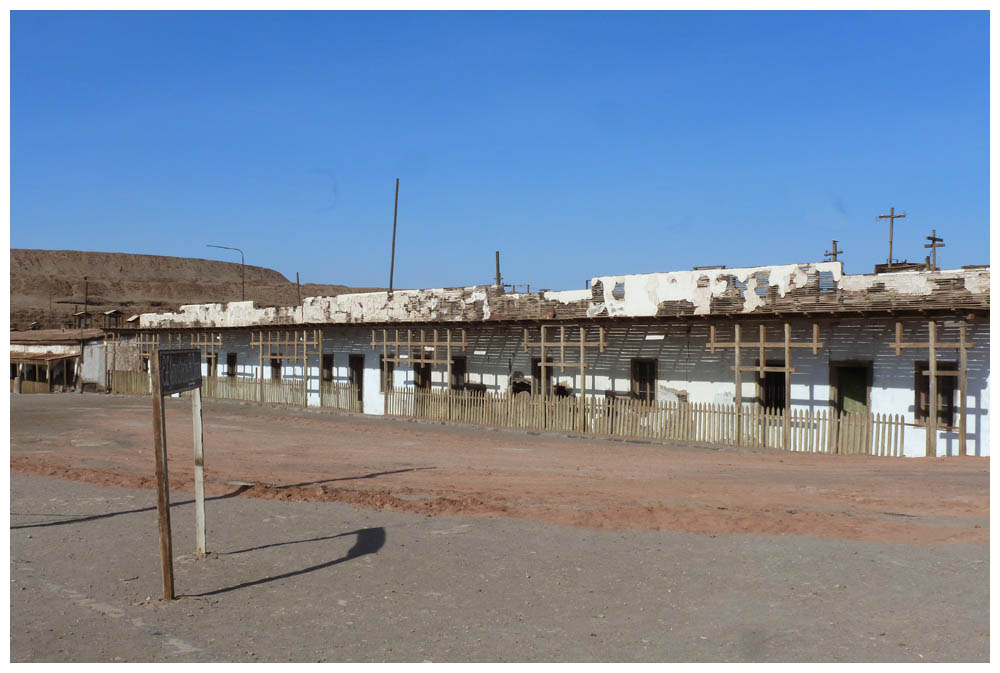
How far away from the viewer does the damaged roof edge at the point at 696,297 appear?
643 inches

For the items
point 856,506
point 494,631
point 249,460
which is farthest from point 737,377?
point 494,631

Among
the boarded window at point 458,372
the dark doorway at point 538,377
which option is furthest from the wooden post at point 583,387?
the boarded window at point 458,372

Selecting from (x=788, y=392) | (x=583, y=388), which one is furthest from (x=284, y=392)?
(x=788, y=392)

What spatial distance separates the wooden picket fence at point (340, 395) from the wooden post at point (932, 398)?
16494 mm

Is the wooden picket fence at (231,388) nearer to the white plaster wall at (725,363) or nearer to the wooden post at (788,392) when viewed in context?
the white plaster wall at (725,363)

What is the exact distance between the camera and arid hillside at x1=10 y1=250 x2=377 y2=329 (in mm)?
94750

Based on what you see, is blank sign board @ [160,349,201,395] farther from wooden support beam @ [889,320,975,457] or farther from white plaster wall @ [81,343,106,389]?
white plaster wall @ [81,343,106,389]

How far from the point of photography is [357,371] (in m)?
28.0

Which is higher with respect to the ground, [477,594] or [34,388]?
[477,594]

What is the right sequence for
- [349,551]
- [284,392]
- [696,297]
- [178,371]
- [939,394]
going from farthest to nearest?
[284,392]
[696,297]
[939,394]
[349,551]
[178,371]

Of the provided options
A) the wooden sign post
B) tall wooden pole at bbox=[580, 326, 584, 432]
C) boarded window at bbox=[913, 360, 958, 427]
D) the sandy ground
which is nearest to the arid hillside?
tall wooden pole at bbox=[580, 326, 584, 432]

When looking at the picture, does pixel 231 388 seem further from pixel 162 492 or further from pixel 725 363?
pixel 162 492

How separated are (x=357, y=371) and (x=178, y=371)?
2087 cm

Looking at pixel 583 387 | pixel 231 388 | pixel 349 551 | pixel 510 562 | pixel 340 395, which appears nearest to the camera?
pixel 510 562
